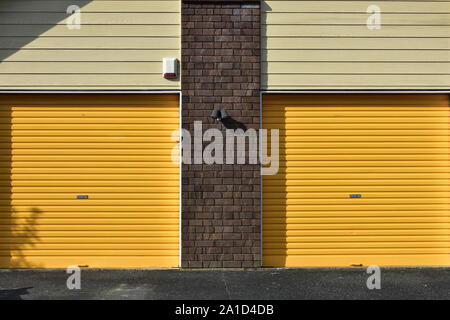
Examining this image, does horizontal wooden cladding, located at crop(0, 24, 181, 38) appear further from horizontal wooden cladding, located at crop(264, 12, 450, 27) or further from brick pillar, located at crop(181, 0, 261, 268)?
horizontal wooden cladding, located at crop(264, 12, 450, 27)

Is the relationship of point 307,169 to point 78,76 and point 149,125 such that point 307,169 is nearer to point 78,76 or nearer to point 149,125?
point 149,125

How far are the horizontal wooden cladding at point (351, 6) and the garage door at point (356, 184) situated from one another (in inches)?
57.8

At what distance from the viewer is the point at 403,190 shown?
10.3 meters

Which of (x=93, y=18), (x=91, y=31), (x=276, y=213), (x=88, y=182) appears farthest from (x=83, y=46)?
(x=276, y=213)

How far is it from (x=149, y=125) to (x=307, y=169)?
282 centimetres

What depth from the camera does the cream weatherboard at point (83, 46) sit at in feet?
33.1

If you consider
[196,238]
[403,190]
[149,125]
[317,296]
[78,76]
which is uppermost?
[78,76]

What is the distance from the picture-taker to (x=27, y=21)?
1011 centimetres

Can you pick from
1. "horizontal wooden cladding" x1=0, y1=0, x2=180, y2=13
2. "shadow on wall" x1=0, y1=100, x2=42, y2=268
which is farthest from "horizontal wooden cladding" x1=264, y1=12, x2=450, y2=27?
"shadow on wall" x1=0, y1=100, x2=42, y2=268

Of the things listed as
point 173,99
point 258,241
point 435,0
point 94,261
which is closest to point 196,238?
point 258,241

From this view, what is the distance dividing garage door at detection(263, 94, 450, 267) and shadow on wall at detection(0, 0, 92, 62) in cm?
384

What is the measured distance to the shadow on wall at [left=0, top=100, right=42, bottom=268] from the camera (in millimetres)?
10141

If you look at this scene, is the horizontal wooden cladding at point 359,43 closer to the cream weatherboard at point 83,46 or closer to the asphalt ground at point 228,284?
the cream weatherboard at point 83,46

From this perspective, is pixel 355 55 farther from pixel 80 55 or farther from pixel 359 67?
pixel 80 55
